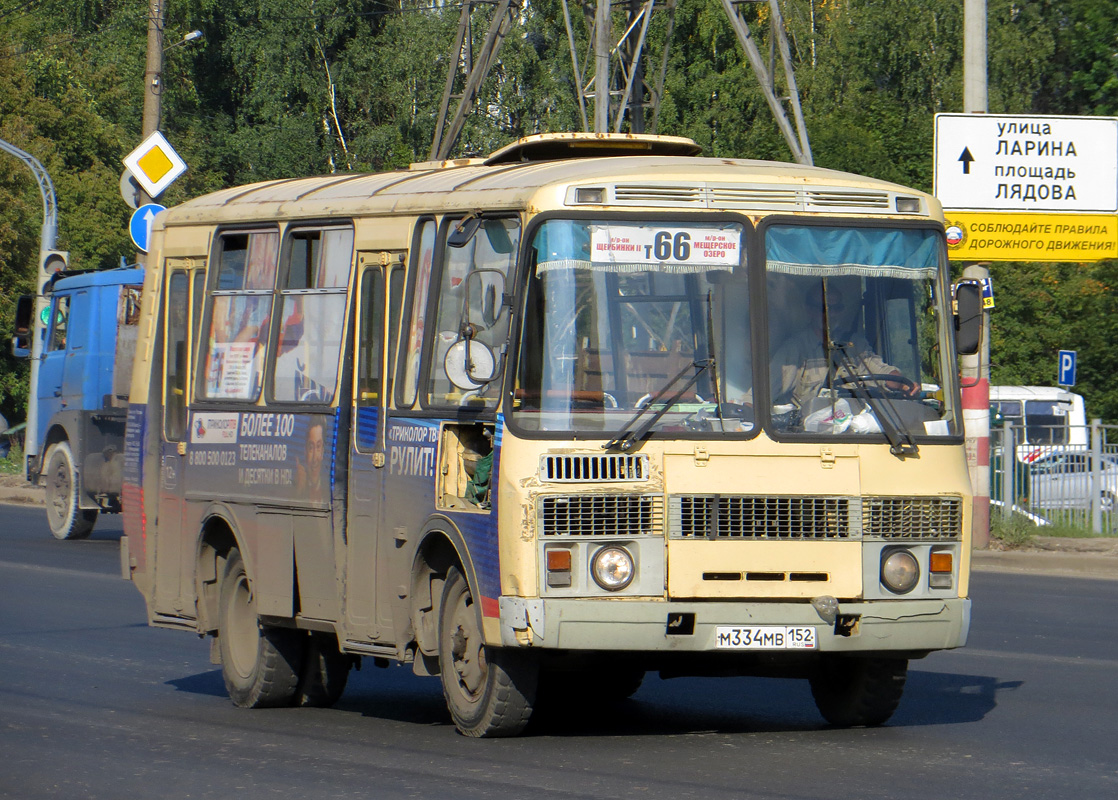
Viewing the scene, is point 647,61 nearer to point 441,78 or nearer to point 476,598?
point 441,78

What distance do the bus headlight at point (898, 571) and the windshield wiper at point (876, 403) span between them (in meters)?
0.45

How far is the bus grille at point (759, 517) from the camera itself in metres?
8.45

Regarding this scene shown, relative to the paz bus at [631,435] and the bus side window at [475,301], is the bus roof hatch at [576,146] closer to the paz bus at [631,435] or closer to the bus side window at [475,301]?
the paz bus at [631,435]

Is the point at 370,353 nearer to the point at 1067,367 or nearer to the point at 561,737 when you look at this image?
the point at 561,737

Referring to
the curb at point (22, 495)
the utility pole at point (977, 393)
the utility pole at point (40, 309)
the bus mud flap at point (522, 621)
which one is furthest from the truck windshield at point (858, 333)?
the curb at point (22, 495)

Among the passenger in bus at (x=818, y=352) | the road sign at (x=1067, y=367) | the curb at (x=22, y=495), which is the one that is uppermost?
the road sign at (x=1067, y=367)

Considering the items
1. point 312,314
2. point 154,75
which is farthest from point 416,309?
point 154,75

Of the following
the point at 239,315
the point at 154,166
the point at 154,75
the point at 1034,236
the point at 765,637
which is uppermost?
the point at 154,75

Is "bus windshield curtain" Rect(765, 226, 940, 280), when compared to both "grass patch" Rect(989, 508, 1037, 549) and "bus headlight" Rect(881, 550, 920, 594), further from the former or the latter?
"grass patch" Rect(989, 508, 1037, 549)

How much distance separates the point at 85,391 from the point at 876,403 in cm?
1479

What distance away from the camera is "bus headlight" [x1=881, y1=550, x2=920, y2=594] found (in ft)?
28.4

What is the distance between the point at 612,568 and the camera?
8352mm

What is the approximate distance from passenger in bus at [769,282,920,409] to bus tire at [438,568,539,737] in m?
1.63

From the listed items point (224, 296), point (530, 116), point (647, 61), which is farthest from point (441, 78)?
point (224, 296)
